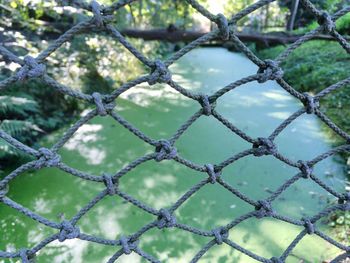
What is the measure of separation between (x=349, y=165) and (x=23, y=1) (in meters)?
2.18

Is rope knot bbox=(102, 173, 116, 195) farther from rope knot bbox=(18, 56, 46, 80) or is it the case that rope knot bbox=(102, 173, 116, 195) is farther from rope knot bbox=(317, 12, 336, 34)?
rope knot bbox=(317, 12, 336, 34)

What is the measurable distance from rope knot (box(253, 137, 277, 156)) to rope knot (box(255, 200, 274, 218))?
139 millimetres

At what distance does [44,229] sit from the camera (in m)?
1.85

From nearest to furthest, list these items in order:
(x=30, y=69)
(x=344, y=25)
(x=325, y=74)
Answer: (x=30, y=69), (x=325, y=74), (x=344, y=25)


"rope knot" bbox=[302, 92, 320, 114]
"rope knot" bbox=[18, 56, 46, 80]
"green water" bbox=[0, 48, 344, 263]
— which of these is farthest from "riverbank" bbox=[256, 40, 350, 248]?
"rope knot" bbox=[18, 56, 46, 80]

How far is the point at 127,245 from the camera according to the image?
2.82 feet

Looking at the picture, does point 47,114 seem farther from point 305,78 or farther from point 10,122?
point 305,78

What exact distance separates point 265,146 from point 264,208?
17 cm

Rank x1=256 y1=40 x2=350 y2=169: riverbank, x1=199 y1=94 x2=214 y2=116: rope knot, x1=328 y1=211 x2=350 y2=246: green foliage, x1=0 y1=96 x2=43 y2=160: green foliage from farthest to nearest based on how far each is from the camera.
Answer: x1=256 y1=40 x2=350 y2=169: riverbank < x1=0 y1=96 x2=43 y2=160: green foliage < x1=328 y1=211 x2=350 y2=246: green foliage < x1=199 y1=94 x2=214 y2=116: rope knot

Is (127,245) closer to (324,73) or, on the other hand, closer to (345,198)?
(345,198)

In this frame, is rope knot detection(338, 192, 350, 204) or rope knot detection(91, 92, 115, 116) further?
rope knot detection(338, 192, 350, 204)

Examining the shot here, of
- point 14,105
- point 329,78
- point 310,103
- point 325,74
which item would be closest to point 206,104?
point 310,103

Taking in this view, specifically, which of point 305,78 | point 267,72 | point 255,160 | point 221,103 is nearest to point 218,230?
point 267,72

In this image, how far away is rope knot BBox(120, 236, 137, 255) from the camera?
85cm
